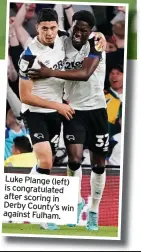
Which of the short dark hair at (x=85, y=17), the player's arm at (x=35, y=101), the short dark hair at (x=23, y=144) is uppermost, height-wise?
the short dark hair at (x=85, y=17)

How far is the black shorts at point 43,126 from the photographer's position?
1.95 meters

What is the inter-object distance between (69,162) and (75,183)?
6cm

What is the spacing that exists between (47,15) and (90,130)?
0.35 m

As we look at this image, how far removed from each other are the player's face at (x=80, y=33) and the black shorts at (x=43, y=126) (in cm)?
21

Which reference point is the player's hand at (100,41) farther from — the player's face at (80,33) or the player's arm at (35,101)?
the player's arm at (35,101)

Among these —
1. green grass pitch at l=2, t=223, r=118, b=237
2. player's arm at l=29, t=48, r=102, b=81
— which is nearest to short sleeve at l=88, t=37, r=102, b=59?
player's arm at l=29, t=48, r=102, b=81

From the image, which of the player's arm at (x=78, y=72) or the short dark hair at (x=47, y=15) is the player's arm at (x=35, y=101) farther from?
the short dark hair at (x=47, y=15)

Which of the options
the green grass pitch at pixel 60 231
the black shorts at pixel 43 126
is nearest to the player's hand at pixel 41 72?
the black shorts at pixel 43 126

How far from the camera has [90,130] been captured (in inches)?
77.6

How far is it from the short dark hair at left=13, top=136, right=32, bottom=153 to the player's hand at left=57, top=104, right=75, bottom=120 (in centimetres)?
12

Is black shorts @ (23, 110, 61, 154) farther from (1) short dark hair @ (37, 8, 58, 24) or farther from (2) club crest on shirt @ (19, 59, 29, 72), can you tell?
(1) short dark hair @ (37, 8, 58, 24)

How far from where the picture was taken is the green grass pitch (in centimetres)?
196

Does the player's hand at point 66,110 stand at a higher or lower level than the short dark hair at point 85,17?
lower

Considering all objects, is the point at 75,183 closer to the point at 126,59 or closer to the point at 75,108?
the point at 75,108
